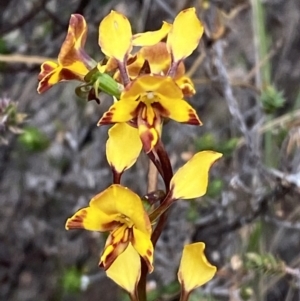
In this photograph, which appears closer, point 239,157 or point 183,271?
point 183,271

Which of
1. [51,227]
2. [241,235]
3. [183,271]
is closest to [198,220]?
[241,235]

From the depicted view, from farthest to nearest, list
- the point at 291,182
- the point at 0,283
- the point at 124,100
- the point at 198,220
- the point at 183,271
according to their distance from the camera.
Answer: the point at 0,283 < the point at 198,220 < the point at 291,182 < the point at 183,271 < the point at 124,100

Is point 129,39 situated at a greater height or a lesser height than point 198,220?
greater

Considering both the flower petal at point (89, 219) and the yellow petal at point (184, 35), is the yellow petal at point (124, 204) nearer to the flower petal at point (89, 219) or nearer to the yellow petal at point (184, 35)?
the flower petal at point (89, 219)

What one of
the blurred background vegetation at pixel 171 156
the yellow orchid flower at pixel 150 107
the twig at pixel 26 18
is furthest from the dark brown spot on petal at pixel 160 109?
the twig at pixel 26 18

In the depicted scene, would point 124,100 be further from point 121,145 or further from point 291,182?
point 291,182

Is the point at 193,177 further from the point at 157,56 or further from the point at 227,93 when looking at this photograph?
the point at 227,93

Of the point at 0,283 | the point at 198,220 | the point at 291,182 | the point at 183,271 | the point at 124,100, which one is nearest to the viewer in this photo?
the point at 124,100

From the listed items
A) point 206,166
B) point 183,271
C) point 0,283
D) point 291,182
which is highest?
point 206,166
